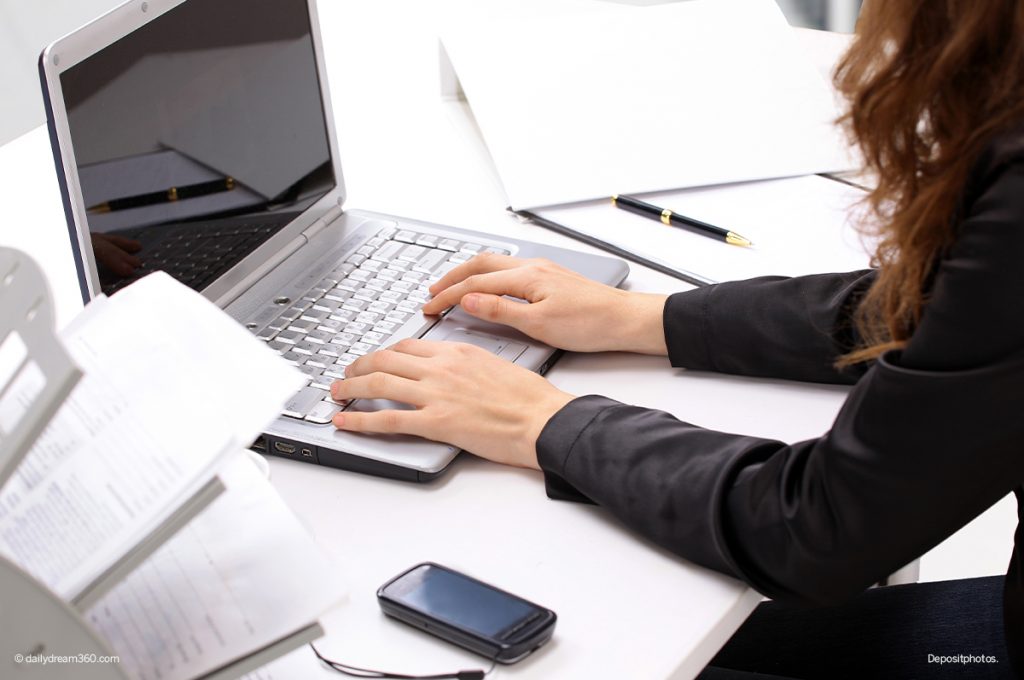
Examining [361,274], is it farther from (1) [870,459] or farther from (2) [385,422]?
(1) [870,459]

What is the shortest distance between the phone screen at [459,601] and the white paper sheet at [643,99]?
0.56 metres

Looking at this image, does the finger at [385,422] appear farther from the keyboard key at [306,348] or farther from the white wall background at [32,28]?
the white wall background at [32,28]

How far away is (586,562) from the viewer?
76 centimetres

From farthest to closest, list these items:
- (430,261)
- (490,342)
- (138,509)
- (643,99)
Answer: (643,99), (430,261), (490,342), (138,509)

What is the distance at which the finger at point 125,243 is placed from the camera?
0.91 m

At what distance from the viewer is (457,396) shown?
86 centimetres

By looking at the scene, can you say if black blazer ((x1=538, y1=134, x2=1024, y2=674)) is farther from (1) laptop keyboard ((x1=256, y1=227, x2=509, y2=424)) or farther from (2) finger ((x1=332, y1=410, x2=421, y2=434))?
(1) laptop keyboard ((x1=256, y1=227, x2=509, y2=424))

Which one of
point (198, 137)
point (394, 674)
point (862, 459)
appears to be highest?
point (198, 137)

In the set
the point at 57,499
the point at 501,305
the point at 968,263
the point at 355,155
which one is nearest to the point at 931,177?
the point at 968,263

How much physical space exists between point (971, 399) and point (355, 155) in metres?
0.88

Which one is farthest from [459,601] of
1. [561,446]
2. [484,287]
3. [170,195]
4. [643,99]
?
[643,99]

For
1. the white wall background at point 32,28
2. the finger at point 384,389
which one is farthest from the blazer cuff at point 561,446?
the white wall background at point 32,28

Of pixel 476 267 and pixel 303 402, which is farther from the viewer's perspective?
pixel 476 267

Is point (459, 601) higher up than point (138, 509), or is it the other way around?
point (138, 509)
